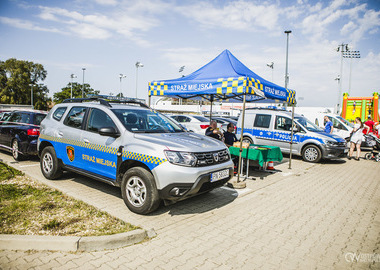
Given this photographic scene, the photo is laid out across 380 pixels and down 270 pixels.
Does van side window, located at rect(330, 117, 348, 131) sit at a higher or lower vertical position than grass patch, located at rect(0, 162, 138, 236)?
higher

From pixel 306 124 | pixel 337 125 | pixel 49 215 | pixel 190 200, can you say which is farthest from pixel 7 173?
pixel 337 125

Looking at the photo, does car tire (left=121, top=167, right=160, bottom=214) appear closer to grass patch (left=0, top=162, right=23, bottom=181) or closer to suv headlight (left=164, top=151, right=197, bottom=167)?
suv headlight (left=164, top=151, right=197, bottom=167)

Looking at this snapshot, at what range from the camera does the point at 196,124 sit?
44.0 ft

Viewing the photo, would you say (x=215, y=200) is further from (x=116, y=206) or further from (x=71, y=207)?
(x=71, y=207)

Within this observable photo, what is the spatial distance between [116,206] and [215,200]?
1927 mm

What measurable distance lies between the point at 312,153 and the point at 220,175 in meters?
6.96

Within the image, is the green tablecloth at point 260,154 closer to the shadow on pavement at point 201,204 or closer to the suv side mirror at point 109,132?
the shadow on pavement at point 201,204

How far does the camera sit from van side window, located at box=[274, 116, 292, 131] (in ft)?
33.1

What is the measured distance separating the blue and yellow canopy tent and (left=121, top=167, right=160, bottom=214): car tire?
2914mm

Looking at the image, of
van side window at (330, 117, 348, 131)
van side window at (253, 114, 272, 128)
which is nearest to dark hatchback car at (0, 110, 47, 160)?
van side window at (253, 114, 272, 128)

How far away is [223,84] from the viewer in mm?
6551

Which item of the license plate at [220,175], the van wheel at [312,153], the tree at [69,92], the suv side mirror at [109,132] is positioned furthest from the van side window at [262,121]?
the tree at [69,92]

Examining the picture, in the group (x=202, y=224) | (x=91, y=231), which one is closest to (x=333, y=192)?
(x=202, y=224)

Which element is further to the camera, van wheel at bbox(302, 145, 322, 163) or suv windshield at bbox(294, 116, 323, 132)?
suv windshield at bbox(294, 116, 323, 132)
